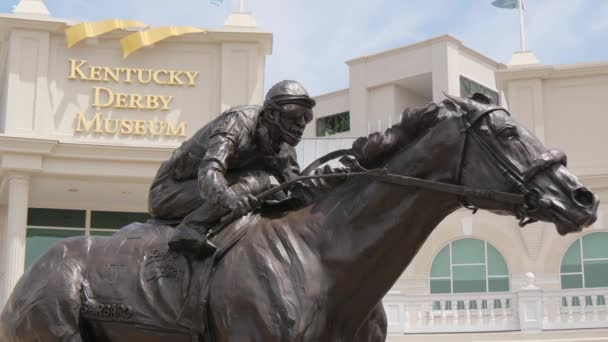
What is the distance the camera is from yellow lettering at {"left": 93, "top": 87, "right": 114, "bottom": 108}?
30.1m

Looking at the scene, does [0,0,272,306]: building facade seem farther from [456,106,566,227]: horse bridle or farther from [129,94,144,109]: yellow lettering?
[456,106,566,227]: horse bridle

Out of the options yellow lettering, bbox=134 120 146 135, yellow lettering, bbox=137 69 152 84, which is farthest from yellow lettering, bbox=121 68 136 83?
yellow lettering, bbox=134 120 146 135

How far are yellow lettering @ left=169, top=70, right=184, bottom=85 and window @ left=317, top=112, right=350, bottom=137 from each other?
2267 centimetres

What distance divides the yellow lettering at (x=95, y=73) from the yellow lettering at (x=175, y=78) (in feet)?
7.24

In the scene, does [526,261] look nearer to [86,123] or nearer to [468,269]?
[468,269]

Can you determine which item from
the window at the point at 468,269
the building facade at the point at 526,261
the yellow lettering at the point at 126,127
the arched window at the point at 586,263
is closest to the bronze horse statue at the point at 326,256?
the building facade at the point at 526,261

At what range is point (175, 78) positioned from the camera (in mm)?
30656

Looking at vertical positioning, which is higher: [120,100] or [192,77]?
[192,77]

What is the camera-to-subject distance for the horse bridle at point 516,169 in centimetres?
395

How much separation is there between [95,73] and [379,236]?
27071 millimetres

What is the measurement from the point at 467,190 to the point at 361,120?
45.9 metres

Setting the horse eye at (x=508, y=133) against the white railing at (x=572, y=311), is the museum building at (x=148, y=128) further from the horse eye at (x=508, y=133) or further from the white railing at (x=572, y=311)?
the horse eye at (x=508, y=133)

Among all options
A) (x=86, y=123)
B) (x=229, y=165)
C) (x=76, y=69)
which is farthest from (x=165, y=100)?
(x=229, y=165)

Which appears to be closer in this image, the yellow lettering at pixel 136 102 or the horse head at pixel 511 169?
the horse head at pixel 511 169
